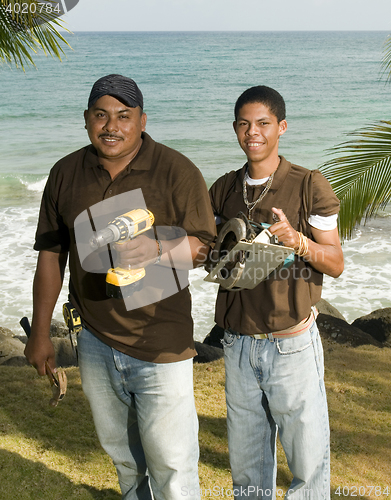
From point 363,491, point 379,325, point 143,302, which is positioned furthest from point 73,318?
point 379,325

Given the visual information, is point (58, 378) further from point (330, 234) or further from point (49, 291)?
point (330, 234)

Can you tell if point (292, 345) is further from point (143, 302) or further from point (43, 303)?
point (43, 303)

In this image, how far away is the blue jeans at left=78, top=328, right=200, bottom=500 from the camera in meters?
2.18

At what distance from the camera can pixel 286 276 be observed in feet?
7.59

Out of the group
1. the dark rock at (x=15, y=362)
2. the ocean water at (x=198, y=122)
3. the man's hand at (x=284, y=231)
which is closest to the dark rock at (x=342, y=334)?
the ocean water at (x=198, y=122)

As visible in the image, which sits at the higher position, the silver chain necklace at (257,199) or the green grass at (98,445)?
the silver chain necklace at (257,199)

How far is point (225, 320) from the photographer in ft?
7.86

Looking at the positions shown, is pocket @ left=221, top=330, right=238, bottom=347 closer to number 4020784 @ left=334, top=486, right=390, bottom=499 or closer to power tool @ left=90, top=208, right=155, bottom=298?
power tool @ left=90, top=208, right=155, bottom=298

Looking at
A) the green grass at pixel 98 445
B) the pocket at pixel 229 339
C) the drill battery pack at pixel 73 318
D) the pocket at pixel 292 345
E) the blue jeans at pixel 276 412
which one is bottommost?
the green grass at pixel 98 445

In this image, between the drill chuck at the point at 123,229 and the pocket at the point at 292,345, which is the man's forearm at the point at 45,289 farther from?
the pocket at the point at 292,345

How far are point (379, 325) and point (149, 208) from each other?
5.09 metres

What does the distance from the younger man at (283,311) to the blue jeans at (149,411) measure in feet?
1.00

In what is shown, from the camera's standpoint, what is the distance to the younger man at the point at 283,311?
89.0 inches

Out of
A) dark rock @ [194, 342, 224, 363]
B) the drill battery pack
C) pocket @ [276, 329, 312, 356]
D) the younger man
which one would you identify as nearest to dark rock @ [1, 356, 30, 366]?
dark rock @ [194, 342, 224, 363]
